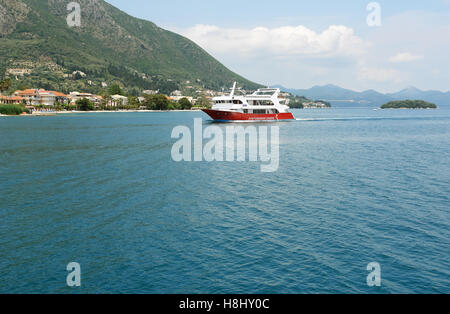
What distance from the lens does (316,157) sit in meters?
50.5

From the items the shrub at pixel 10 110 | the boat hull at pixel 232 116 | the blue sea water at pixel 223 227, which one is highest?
the shrub at pixel 10 110

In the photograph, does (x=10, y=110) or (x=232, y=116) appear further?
(x=10, y=110)

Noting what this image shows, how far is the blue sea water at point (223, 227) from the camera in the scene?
52.0ft

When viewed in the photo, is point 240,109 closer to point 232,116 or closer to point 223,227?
point 232,116

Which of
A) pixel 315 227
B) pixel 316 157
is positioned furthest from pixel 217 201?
pixel 316 157

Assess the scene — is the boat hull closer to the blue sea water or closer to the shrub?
the blue sea water

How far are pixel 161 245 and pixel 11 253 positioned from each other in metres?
7.32

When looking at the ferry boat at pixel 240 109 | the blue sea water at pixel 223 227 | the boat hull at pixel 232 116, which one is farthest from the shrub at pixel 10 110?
the blue sea water at pixel 223 227

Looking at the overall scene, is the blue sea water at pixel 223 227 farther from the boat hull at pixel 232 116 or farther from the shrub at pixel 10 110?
the shrub at pixel 10 110

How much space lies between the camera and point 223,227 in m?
22.2

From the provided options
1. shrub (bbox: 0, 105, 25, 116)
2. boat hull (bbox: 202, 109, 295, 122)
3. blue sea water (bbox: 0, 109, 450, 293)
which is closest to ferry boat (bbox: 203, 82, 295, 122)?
boat hull (bbox: 202, 109, 295, 122)

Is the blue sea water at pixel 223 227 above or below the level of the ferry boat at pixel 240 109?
below

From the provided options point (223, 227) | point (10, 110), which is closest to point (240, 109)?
point (223, 227)
